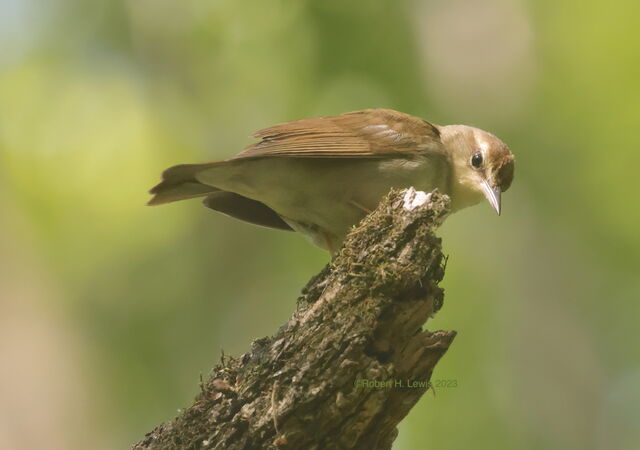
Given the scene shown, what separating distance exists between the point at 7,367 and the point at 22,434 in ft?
2.37

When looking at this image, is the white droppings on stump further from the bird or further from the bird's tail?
the bird's tail

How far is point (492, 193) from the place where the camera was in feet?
18.0

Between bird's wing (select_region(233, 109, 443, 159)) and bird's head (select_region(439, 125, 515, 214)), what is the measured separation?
25cm

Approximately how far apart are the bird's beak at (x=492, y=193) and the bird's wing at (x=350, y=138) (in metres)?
0.45

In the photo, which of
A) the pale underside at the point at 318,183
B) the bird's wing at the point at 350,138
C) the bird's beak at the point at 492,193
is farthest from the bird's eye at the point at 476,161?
the pale underside at the point at 318,183

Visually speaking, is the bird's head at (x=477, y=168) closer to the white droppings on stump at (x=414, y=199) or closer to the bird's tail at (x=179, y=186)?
the bird's tail at (x=179, y=186)

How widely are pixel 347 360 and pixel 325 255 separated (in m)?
4.75

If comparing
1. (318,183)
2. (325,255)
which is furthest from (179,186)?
(325,255)

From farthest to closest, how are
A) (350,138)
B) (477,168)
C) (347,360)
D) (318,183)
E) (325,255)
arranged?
(325,255) < (477,168) < (350,138) < (318,183) < (347,360)

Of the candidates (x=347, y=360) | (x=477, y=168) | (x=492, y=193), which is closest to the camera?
(x=347, y=360)

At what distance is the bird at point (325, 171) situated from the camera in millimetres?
5055

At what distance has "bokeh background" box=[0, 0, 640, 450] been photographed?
7570 millimetres

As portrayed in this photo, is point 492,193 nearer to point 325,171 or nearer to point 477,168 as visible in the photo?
point 477,168

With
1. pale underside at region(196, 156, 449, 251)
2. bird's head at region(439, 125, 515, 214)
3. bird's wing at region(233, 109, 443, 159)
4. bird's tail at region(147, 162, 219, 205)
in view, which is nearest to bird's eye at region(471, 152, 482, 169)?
bird's head at region(439, 125, 515, 214)
